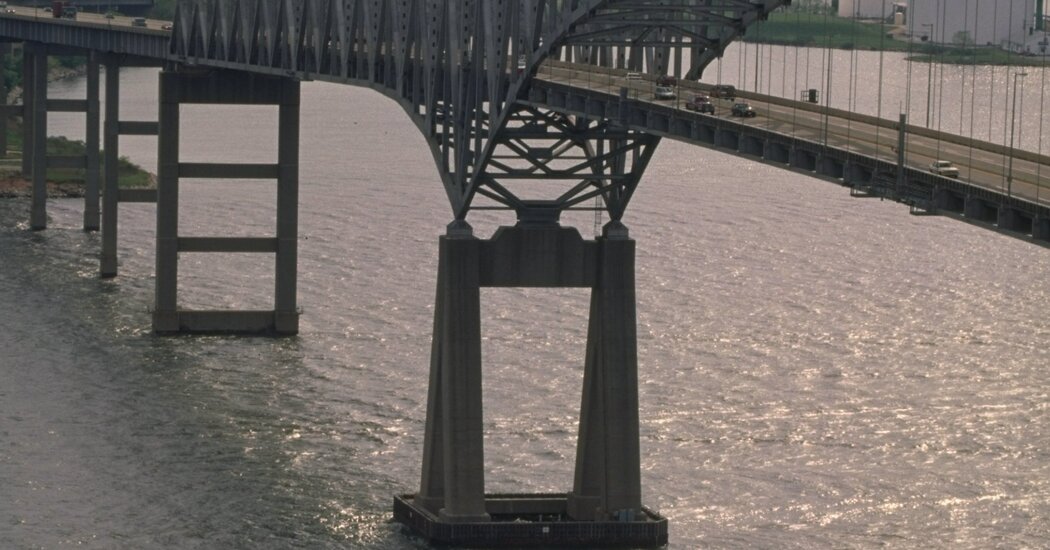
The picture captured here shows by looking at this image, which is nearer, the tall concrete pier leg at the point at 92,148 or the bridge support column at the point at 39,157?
the tall concrete pier leg at the point at 92,148

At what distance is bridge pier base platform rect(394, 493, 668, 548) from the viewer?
2395 inches

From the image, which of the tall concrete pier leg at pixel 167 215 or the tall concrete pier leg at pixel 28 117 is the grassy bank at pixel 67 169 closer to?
the tall concrete pier leg at pixel 28 117

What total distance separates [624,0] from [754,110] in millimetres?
9116

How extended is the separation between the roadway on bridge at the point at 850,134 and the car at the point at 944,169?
0.26 metres

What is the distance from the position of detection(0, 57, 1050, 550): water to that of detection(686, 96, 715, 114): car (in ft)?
31.5

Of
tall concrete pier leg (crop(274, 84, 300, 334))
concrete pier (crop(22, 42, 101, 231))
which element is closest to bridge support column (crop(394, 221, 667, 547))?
tall concrete pier leg (crop(274, 84, 300, 334))

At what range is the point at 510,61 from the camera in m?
69.9

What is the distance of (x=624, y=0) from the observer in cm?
5578

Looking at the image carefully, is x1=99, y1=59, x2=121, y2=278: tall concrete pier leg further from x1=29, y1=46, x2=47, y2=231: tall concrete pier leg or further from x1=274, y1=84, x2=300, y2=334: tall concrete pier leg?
x1=29, y1=46, x2=47, y2=231: tall concrete pier leg

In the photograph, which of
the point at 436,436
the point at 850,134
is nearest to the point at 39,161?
the point at 436,436

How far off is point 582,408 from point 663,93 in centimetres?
806

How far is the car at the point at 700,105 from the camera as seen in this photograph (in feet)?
201

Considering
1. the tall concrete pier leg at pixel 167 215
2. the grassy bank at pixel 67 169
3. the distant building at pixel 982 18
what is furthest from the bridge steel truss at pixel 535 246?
the grassy bank at pixel 67 169

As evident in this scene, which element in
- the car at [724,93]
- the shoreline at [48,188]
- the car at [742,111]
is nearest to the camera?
the car at [742,111]
